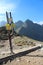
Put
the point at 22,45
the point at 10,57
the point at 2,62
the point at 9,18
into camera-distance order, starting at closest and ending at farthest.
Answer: the point at 2,62, the point at 10,57, the point at 9,18, the point at 22,45

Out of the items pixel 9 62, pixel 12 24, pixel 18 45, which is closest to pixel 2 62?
pixel 9 62

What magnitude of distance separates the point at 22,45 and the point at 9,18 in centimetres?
828

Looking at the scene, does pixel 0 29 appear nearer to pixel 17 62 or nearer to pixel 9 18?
pixel 9 18

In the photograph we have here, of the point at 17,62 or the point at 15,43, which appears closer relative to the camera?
the point at 17,62

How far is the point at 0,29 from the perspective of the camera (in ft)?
113

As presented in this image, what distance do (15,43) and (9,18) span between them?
9.19m

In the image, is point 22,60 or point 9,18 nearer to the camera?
point 22,60

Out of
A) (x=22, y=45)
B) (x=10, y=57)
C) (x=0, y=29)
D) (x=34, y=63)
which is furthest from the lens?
(x=0, y=29)

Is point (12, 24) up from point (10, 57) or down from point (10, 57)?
up

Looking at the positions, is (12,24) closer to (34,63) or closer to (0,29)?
(34,63)

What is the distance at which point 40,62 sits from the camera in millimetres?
15102

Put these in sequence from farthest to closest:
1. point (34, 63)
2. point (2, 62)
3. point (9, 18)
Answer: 1. point (9, 18)
2. point (2, 62)
3. point (34, 63)

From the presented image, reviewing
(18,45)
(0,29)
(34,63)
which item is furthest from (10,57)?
(0,29)

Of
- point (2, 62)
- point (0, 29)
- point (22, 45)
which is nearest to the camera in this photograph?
point (2, 62)
